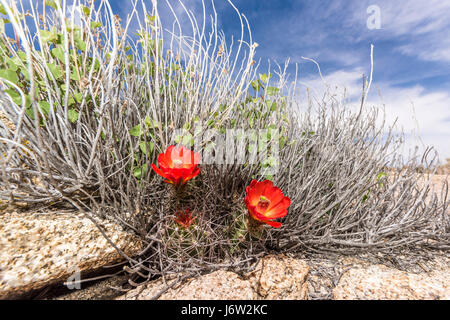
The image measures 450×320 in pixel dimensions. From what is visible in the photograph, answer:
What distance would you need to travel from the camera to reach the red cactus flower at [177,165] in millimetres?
1028

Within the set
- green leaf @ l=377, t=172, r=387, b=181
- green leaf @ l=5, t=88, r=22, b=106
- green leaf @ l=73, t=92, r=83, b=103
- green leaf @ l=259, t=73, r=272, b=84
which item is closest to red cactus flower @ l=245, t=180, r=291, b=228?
green leaf @ l=259, t=73, r=272, b=84

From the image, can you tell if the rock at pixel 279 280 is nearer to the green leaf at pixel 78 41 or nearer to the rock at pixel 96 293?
the rock at pixel 96 293

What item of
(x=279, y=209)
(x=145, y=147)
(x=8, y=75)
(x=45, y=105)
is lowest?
(x=279, y=209)

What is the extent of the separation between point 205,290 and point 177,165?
56cm

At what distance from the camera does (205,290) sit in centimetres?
100

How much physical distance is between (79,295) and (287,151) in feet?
4.47

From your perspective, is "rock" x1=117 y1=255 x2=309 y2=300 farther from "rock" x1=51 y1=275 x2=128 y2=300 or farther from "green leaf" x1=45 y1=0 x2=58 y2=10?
"green leaf" x1=45 y1=0 x2=58 y2=10

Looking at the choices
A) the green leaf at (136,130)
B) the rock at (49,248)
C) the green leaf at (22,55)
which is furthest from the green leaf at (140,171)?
the green leaf at (22,55)

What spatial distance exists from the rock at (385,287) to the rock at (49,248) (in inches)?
42.3

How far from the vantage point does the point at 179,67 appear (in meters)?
1.59

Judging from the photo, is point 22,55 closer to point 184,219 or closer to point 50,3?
point 50,3

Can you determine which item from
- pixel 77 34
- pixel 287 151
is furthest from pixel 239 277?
pixel 77 34

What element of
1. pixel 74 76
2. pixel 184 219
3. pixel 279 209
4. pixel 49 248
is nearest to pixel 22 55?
pixel 74 76

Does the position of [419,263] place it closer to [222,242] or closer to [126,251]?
[222,242]
